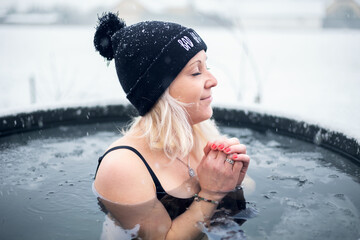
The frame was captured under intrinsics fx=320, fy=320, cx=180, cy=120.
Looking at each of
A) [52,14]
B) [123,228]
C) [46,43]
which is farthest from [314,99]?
[46,43]

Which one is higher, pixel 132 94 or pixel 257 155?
pixel 132 94

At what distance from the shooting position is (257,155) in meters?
2.64

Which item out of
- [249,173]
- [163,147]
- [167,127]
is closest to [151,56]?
[167,127]

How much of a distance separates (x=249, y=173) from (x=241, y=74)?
18.3ft

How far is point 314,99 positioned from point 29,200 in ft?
24.1

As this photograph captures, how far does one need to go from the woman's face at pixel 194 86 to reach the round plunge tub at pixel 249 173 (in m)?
0.66

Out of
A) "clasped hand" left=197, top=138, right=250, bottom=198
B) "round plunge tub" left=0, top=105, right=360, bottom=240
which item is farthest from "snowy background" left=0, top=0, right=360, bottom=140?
"clasped hand" left=197, top=138, right=250, bottom=198

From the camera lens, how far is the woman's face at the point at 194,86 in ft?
5.81

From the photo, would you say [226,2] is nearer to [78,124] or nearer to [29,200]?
[78,124]

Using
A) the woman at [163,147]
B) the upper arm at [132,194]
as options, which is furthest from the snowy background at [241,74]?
the upper arm at [132,194]

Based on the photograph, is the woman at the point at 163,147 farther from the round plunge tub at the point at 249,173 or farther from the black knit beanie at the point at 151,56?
the round plunge tub at the point at 249,173

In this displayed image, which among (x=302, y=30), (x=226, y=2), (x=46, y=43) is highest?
Answer: (x=226, y=2)

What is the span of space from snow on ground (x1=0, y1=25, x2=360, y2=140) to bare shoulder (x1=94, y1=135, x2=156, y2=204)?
1.56 m

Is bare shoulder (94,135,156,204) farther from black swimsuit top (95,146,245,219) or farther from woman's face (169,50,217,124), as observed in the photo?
woman's face (169,50,217,124)
